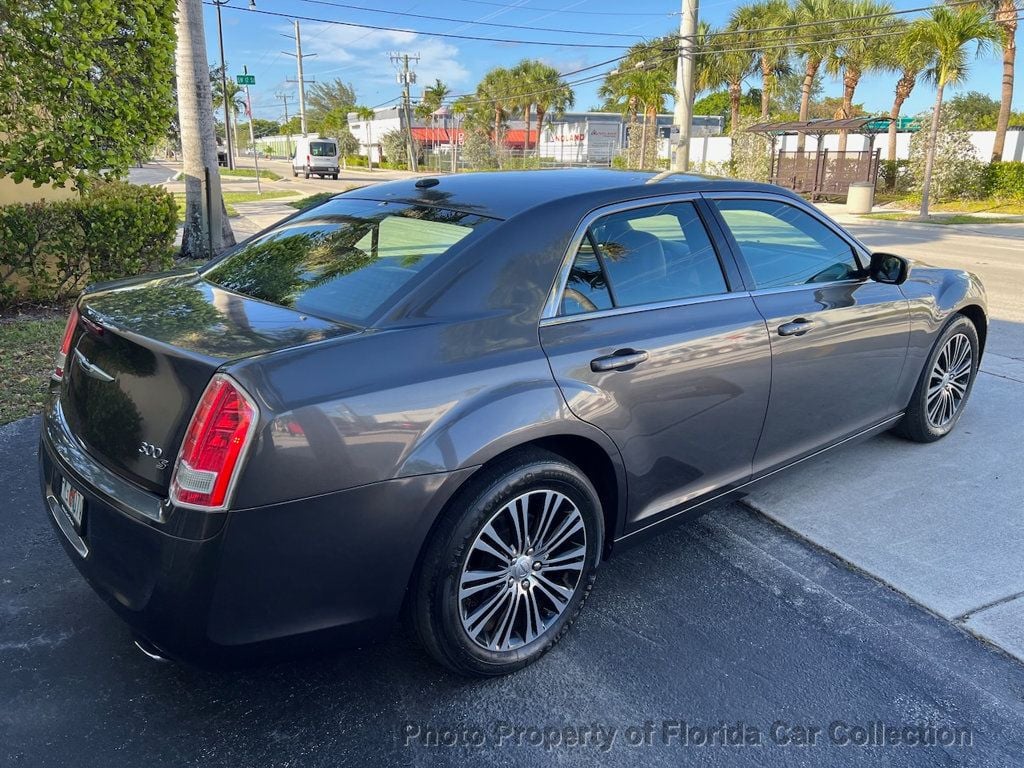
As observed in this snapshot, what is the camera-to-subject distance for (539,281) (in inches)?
106

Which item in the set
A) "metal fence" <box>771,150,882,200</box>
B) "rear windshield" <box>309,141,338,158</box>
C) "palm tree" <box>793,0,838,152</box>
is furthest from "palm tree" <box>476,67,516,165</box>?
"metal fence" <box>771,150,882,200</box>

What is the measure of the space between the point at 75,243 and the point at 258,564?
689 centimetres

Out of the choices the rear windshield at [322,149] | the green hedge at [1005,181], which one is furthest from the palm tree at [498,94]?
the green hedge at [1005,181]

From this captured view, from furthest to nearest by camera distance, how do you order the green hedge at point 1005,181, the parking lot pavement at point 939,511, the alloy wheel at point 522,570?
the green hedge at point 1005,181, the parking lot pavement at point 939,511, the alloy wheel at point 522,570

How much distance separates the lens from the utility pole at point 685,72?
20.4 m

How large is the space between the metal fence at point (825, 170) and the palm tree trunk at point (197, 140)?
19.3m

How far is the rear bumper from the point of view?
6.76ft

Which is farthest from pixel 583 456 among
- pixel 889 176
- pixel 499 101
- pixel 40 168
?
pixel 499 101

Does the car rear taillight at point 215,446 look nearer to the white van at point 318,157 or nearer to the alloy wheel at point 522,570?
the alloy wheel at point 522,570

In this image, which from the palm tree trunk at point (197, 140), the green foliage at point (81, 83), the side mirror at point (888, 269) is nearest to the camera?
the side mirror at point (888, 269)

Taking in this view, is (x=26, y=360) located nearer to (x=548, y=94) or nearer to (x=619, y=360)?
(x=619, y=360)

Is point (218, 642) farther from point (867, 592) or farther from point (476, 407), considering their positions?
point (867, 592)

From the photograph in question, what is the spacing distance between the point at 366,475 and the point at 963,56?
76.1 feet

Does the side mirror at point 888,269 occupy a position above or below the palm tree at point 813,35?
below
